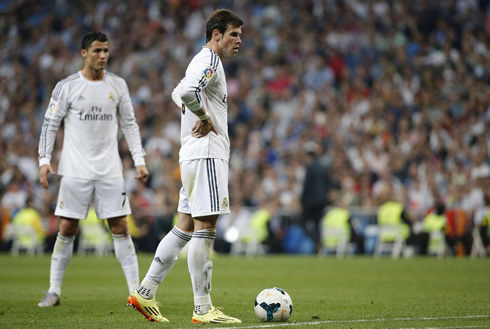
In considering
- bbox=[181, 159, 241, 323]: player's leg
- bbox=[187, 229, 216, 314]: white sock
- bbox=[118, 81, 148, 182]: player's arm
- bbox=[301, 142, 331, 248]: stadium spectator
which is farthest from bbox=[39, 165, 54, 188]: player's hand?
bbox=[301, 142, 331, 248]: stadium spectator

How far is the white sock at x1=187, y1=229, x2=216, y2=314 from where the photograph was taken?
6.18 meters

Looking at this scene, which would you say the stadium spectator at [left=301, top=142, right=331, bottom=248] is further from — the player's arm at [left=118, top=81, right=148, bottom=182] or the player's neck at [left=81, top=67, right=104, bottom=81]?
the player's neck at [left=81, top=67, right=104, bottom=81]

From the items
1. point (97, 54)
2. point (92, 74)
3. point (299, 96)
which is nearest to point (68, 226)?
point (92, 74)

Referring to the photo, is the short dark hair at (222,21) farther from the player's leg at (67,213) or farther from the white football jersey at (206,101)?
the player's leg at (67,213)

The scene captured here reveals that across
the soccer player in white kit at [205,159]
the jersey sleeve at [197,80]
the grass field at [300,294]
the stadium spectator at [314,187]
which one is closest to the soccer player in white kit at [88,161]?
the grass field at [300,294]

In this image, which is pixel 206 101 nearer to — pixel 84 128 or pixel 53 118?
pixel 84 128

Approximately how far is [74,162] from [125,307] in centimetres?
154

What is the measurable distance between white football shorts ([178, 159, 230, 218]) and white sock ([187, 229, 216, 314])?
0.19 meters

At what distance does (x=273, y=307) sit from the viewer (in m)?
6.20

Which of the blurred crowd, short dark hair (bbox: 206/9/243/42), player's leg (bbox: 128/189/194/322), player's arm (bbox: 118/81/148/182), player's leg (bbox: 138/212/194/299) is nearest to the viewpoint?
short dark hair (bbox: 206/9/243/42)

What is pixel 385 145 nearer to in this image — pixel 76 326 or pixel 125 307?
pixel 125 307

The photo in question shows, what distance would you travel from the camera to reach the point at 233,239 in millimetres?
20062

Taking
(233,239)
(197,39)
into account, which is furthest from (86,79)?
(197,39)

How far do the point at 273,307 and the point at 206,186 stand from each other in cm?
107
